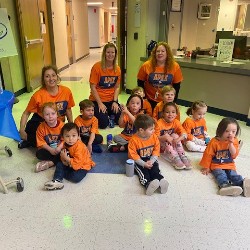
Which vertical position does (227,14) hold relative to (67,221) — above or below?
above

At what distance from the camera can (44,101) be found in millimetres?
2482

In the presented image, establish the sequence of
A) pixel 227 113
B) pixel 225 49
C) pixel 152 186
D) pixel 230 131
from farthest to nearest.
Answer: pixel 225 49 < pixel 227 113 < pixel 230 131 < pixel 152 186

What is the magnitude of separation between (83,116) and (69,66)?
5960 mm

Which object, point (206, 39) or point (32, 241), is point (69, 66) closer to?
point (206, 39)

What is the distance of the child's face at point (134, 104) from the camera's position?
2.56m

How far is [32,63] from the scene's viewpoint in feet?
15.9

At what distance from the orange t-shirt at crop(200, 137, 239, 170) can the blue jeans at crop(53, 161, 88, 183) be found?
1.08 m

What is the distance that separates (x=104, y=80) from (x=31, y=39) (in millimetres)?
2536

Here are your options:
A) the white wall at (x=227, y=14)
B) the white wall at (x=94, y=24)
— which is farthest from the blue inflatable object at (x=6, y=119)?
the white wall at (x=94, y=24)

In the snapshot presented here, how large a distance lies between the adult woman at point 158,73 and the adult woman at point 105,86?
1.16ft

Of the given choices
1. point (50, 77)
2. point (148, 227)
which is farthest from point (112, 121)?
point (148, 227)

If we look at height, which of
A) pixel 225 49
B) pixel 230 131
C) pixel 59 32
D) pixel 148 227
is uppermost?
pixel 59 32

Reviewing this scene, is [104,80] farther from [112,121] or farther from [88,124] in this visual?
[88,124]

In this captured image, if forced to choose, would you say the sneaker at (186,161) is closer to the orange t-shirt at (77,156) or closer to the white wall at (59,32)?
the orange t-shirt at (77,156)
